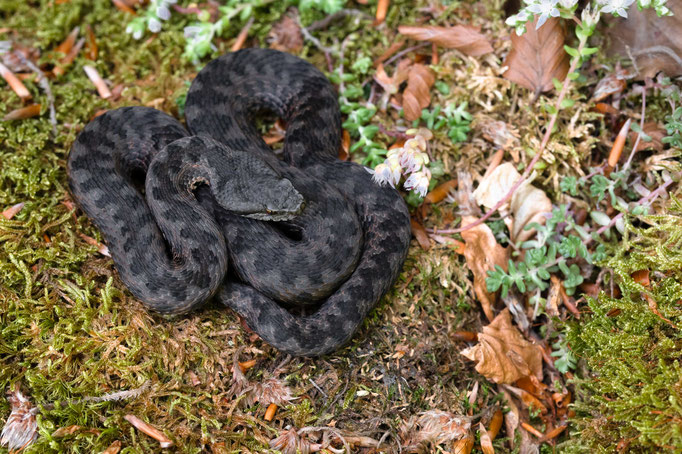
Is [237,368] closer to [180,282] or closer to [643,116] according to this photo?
[180,282]

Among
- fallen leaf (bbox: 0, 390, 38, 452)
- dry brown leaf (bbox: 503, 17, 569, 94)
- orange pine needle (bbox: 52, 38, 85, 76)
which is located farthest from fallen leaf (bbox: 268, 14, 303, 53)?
fallen leaf (bbox: 0, 390, 38, 452)

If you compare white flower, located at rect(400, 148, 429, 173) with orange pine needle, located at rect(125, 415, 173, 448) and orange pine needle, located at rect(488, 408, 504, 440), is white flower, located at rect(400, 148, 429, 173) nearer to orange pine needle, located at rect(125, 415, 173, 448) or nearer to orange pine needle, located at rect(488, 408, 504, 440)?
orange pine needle, located at rect(488, 408, 504, 440)

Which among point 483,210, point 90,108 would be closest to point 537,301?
point 483,210

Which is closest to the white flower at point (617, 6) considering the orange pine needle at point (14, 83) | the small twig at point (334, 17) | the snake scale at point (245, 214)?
the snake scale at point (245, 214)

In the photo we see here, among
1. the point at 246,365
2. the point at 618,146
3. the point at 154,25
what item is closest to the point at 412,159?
the point at 618,146

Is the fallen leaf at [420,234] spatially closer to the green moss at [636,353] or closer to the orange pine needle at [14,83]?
the green moss at [636,353]

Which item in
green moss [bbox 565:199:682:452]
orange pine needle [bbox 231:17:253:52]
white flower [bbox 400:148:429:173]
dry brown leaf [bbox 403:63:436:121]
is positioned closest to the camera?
green moss [bbox 565:199:682:452]

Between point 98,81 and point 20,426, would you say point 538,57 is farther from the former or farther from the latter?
point 20,426
